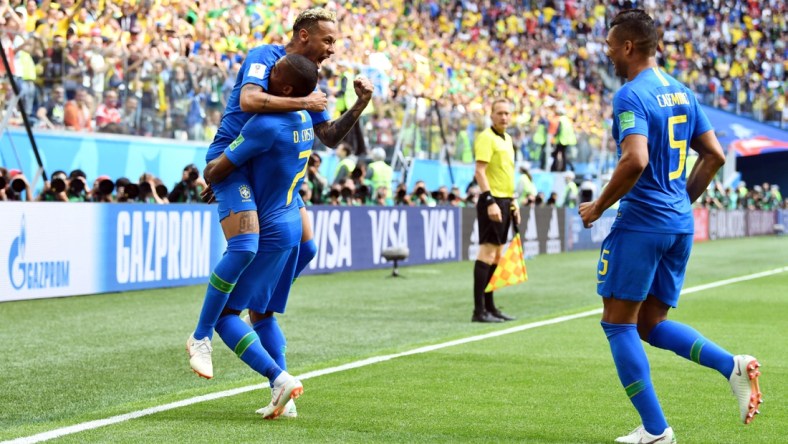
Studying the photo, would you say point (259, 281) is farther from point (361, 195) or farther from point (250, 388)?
point (361, 195)

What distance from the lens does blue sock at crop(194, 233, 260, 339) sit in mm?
6352

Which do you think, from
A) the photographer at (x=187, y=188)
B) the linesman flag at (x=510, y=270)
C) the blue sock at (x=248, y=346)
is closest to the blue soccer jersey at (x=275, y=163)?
the blue sock at (x=248, y=346)

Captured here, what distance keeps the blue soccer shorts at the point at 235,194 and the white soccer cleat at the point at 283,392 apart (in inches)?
34.8

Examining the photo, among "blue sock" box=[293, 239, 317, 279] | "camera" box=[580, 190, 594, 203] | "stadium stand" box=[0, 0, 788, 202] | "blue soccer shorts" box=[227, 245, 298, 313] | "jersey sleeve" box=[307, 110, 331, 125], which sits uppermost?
"stadium stand" box=[0, 0, 788, 202]

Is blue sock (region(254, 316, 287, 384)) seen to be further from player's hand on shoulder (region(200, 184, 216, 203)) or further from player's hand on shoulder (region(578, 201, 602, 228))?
player's hand on shoulder (region(578, 201, 602, 228))

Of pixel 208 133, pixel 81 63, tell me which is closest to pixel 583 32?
pixel 208 133

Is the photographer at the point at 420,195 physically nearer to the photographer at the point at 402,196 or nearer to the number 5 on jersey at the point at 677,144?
the photographer at the point at 402,196

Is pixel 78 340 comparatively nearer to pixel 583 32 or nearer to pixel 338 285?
pixel 338 285

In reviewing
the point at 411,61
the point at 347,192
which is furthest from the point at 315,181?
the point at 411,61

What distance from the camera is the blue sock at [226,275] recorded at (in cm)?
635

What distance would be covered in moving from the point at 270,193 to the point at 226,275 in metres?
0.50

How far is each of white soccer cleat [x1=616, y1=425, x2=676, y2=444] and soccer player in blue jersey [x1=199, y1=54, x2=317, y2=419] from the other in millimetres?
1662

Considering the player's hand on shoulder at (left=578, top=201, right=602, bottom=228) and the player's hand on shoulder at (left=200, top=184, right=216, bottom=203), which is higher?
the player's hand on shoulder at (left=200, top=184, right=216, bottom=203)

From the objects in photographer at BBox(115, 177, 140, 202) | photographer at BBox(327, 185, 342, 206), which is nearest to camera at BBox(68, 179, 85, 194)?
photographer at BBox(115, 177, 140, 202)
